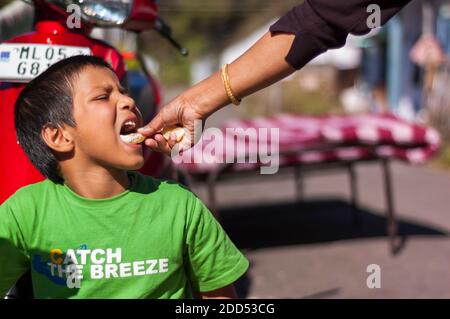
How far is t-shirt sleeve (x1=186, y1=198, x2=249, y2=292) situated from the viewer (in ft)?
7.02

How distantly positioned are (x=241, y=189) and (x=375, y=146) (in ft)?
12.9

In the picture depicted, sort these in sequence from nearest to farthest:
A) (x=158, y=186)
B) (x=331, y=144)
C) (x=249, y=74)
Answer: (x=158, y=186)
(x=249, y=74)
(x=331, y=144)

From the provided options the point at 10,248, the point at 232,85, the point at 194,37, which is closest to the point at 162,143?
the point at 232,85

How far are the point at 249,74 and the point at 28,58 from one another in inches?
29.6

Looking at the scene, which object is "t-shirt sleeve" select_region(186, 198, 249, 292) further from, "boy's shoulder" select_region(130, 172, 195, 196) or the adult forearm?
the adult forearm

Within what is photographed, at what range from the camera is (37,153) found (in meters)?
2.22

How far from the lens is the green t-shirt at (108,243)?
6.81 ft

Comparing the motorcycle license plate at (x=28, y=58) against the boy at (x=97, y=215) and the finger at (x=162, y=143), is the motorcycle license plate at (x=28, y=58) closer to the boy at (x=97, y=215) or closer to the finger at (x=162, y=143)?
the boy at (x=97, y=215)

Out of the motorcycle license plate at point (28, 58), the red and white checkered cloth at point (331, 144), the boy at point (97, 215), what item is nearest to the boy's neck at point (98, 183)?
the boy at point (97, 215)

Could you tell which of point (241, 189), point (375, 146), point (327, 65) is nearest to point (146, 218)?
point (375, 146)

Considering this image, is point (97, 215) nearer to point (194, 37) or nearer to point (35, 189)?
point (35, 189)

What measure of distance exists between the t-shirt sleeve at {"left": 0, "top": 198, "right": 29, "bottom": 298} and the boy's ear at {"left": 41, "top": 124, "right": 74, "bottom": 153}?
0.62ft

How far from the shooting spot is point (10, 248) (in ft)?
6.84
